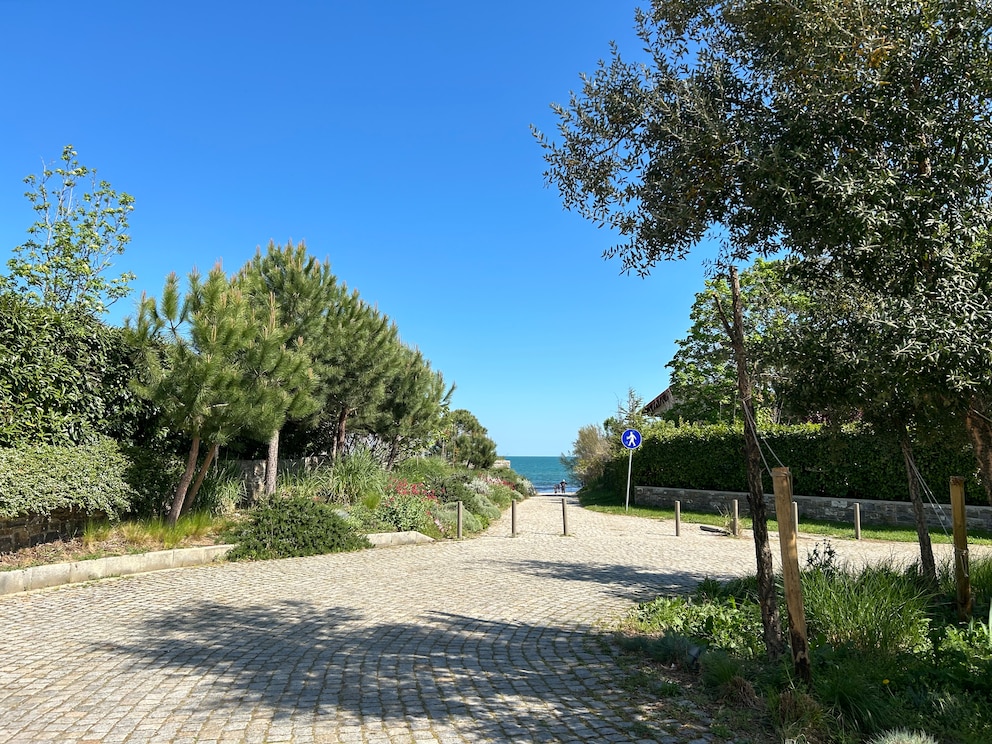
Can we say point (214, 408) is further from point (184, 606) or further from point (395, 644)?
point (395, 644)

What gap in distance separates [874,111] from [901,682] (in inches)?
151

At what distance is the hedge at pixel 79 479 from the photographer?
336 inches

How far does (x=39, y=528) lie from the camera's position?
9.59m

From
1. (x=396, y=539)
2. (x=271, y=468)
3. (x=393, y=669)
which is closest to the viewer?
(x=393, y=669)

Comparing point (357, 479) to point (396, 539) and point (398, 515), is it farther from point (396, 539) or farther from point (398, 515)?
point (396, 539)

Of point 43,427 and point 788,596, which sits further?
point 43,427

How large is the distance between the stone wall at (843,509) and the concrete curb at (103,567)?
1168 cm

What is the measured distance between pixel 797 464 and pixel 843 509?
74.5 inches

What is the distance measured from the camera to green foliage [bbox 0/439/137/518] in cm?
850

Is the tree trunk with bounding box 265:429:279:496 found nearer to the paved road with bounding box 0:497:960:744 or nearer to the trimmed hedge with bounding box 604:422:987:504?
the paved road with bounding box 0:497:960:744

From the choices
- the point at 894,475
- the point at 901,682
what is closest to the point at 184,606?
the point at 901,682

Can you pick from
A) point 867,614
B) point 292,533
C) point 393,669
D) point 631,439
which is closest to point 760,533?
point 867,614

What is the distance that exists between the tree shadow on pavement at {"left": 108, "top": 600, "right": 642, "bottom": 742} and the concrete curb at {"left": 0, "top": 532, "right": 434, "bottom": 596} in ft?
8.93

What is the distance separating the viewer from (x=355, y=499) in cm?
1509
